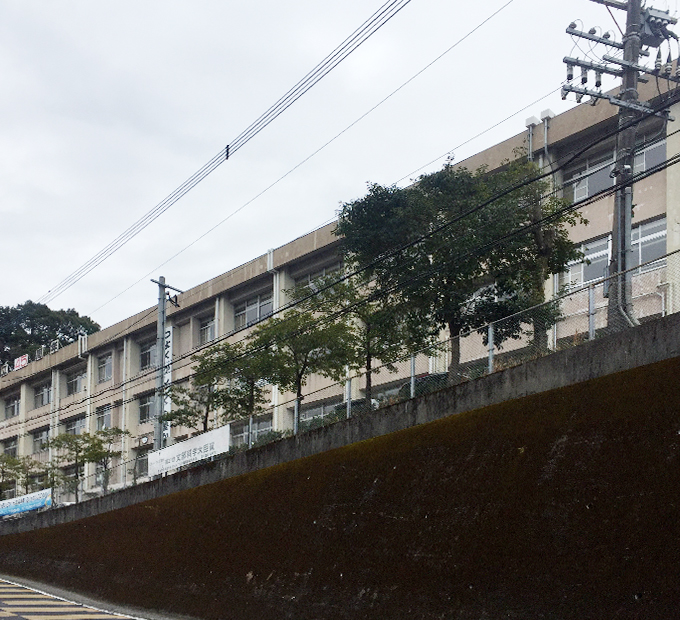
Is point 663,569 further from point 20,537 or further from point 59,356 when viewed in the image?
point 59,356

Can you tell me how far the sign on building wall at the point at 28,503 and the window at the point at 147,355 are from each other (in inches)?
575

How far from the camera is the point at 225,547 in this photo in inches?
814

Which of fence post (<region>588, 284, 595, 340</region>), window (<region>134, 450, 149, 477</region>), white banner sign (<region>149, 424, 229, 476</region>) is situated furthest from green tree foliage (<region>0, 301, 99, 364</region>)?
fence post (<region>588, 284, 595, 340</region>)

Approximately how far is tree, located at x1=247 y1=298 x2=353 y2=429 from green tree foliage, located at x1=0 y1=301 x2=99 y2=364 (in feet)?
182

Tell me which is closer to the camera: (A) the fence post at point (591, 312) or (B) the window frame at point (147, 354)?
(A) the fence post at point (591, 312)

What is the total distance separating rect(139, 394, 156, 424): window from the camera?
49438 mm

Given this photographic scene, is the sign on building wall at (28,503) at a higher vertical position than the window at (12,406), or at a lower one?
lower

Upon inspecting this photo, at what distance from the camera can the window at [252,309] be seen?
42.4 m

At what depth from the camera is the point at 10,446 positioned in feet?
209

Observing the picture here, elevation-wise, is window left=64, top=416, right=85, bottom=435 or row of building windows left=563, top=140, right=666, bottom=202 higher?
row of building windows left=563, top=140, right=666, bottom=202

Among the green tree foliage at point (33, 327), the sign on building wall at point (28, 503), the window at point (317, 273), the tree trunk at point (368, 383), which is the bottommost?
the sign on building wall at point (28, 503)

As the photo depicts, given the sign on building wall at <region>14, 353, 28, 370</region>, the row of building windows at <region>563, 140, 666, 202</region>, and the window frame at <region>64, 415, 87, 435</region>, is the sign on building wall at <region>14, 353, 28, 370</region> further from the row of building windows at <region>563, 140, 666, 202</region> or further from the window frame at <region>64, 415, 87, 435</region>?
the row of building windows at <region>563, 140, 666, 202</region>

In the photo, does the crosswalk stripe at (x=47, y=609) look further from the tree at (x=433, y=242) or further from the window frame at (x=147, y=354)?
the window frame at (x=147, y=354)

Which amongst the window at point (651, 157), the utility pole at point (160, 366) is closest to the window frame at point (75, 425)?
the utility pole at point (160, 366)
